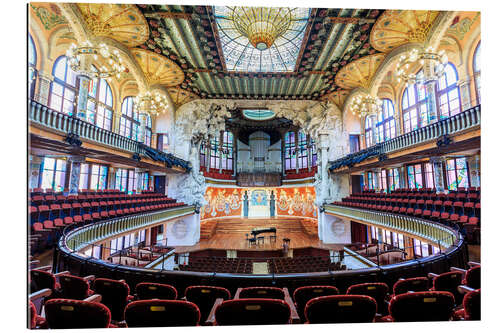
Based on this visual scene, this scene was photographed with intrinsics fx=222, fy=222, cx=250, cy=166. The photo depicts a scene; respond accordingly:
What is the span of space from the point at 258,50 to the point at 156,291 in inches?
428

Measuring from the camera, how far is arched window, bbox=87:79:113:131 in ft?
38.6

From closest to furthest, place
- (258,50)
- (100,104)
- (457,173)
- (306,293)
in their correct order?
(306,293)
(457,173)
(258,50)
(100,104)

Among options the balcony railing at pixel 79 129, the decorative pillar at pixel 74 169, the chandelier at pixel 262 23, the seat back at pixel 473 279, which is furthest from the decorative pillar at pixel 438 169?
the decorative pillar at pixel 74 169

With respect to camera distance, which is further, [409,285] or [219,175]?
[219,175]

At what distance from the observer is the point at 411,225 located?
8.05 meters

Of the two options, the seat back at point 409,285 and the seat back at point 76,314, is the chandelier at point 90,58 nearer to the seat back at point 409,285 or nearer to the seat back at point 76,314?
the seat back at point 76,314

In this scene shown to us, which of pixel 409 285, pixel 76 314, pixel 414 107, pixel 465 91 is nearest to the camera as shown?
pixel 76 314

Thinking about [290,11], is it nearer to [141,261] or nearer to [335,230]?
[141,261]

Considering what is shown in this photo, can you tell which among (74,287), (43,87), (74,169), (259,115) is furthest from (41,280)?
(259,115)

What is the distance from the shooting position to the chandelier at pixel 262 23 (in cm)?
753

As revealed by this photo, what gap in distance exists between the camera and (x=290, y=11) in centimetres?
770

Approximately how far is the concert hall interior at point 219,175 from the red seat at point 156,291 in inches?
0.7

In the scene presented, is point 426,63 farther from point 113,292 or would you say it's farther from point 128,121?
point 128,121

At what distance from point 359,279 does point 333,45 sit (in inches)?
391
